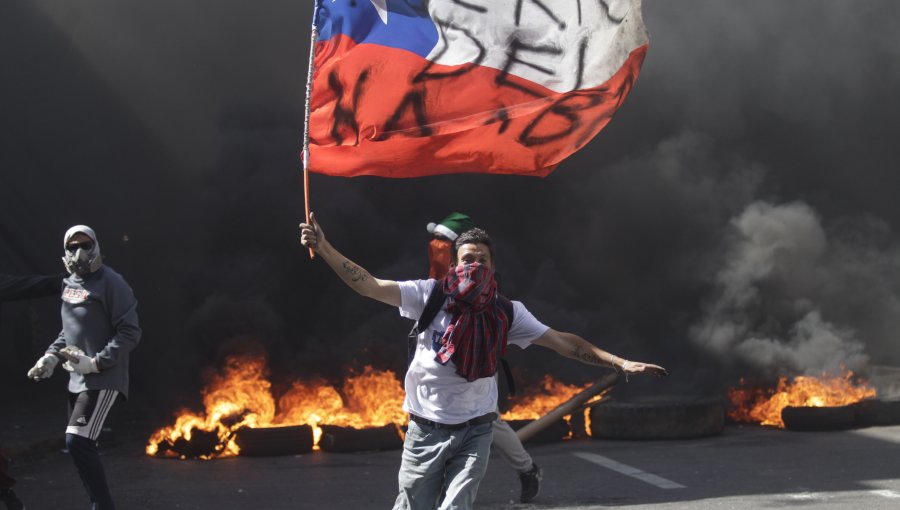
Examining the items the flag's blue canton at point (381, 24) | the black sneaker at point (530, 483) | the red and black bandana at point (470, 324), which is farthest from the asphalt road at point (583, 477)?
the flag's blue canton at point (381, 24)

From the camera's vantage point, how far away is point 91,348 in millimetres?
5352

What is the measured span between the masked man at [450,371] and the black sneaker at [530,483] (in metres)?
2.63

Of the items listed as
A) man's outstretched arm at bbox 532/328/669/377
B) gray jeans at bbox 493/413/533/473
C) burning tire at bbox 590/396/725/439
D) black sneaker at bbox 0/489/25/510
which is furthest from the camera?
burning tire at bbox 590/396/725/439

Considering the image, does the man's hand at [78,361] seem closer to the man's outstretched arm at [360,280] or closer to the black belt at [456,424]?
the man's outstretched arm at [360,280]

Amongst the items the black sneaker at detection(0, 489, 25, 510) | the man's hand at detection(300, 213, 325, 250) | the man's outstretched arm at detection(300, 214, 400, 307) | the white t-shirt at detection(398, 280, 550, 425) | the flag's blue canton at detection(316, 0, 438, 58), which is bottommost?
the black sneaker at detection(0, 489, 25, 510)

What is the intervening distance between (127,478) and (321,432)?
6.51 feet

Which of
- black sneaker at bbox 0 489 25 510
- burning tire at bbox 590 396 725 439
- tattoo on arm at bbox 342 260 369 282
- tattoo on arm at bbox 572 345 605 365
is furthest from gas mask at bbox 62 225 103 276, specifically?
burning tire at bbox 590 396 725 439

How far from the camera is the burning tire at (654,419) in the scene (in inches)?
383

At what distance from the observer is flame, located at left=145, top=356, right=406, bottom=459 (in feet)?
30.2

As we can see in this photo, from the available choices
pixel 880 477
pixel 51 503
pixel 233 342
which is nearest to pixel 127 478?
pixel 51 503

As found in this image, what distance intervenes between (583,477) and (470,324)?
13.3ft

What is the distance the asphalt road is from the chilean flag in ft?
8.64

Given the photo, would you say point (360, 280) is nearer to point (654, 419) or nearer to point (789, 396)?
point (654, 419)

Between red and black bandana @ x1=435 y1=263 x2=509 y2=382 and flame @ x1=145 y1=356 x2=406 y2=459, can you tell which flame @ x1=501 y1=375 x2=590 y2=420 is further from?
red and black bandana @ x1=435 y1=263 x2=509 y2=382
